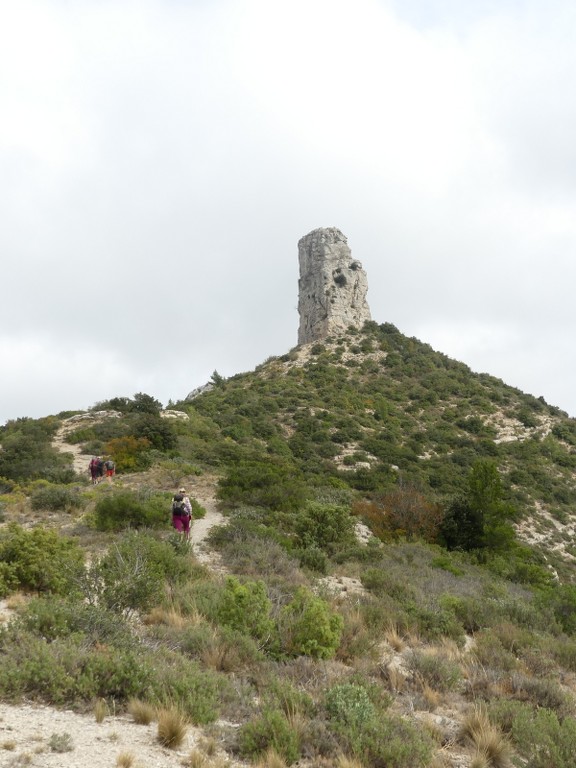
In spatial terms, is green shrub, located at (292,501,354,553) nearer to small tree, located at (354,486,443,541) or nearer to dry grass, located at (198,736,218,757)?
small tree, located at (354,486,443,541)

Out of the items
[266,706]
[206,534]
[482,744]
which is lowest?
[482,744]

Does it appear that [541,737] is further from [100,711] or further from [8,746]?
[8,746]

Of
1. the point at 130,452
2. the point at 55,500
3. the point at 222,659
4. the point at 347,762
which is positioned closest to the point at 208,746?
the point at 347,762

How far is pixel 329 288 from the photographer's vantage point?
5197 cm

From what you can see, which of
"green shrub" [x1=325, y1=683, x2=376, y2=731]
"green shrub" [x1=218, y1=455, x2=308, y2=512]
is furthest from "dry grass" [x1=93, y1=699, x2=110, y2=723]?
"green shrub" [x1=218, y1=455, x2=308, y2=512]

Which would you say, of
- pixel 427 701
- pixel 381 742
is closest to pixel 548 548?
pixel 427 701

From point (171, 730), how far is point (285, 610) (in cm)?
291

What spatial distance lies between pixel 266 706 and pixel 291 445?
2696 centimetres

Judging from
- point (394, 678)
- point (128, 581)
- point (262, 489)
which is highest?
point (262, 489)

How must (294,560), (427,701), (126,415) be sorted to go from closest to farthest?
(427,701)
(294,560)
(126,415)

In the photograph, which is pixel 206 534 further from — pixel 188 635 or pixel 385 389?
pixel 385 389

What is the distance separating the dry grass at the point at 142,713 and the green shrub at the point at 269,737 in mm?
738

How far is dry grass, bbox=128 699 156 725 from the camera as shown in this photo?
439cm

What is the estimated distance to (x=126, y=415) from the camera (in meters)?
31.1
